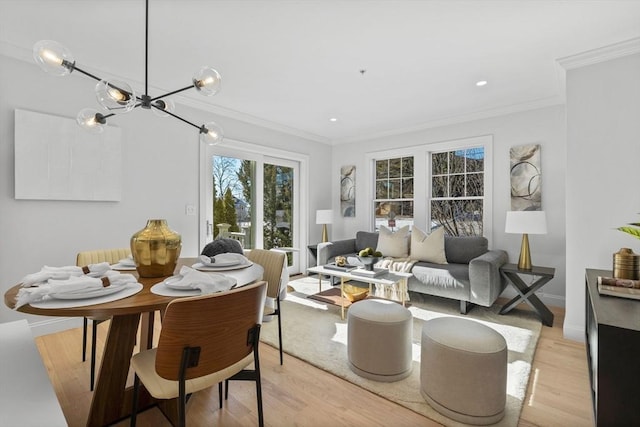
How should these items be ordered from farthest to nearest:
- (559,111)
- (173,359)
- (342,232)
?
(342,232) → (559,111) → (173,359)

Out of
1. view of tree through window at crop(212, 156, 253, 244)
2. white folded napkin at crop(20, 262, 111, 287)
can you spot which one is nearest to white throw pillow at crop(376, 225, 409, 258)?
view of tree through window at crop(212, 156, 253, 244)

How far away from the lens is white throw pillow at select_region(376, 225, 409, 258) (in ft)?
14.2

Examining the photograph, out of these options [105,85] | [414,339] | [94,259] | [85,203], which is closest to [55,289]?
[105,85]

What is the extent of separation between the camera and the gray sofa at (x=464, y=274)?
125 inches

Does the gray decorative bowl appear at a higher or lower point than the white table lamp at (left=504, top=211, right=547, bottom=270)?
lower

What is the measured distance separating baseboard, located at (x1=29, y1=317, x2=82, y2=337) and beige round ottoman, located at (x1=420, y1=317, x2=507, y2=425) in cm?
321

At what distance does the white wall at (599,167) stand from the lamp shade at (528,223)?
0.47 m

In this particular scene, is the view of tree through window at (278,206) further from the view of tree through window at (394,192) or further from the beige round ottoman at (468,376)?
the beige round ottoman at (468,376)

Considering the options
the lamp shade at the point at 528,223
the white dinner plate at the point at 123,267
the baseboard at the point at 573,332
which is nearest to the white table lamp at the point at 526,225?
the lamp shade at the point at 528,223

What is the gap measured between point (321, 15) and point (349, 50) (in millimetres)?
514

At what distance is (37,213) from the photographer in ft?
8.75

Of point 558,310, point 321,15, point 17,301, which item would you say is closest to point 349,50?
point 321,15

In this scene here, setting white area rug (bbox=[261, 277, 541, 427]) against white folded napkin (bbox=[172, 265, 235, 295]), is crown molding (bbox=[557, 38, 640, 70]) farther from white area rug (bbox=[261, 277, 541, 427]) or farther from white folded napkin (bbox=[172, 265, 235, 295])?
white folded napkin (bbox=[172, 265, 235, 295])

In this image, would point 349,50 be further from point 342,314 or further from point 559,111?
point 559,111
